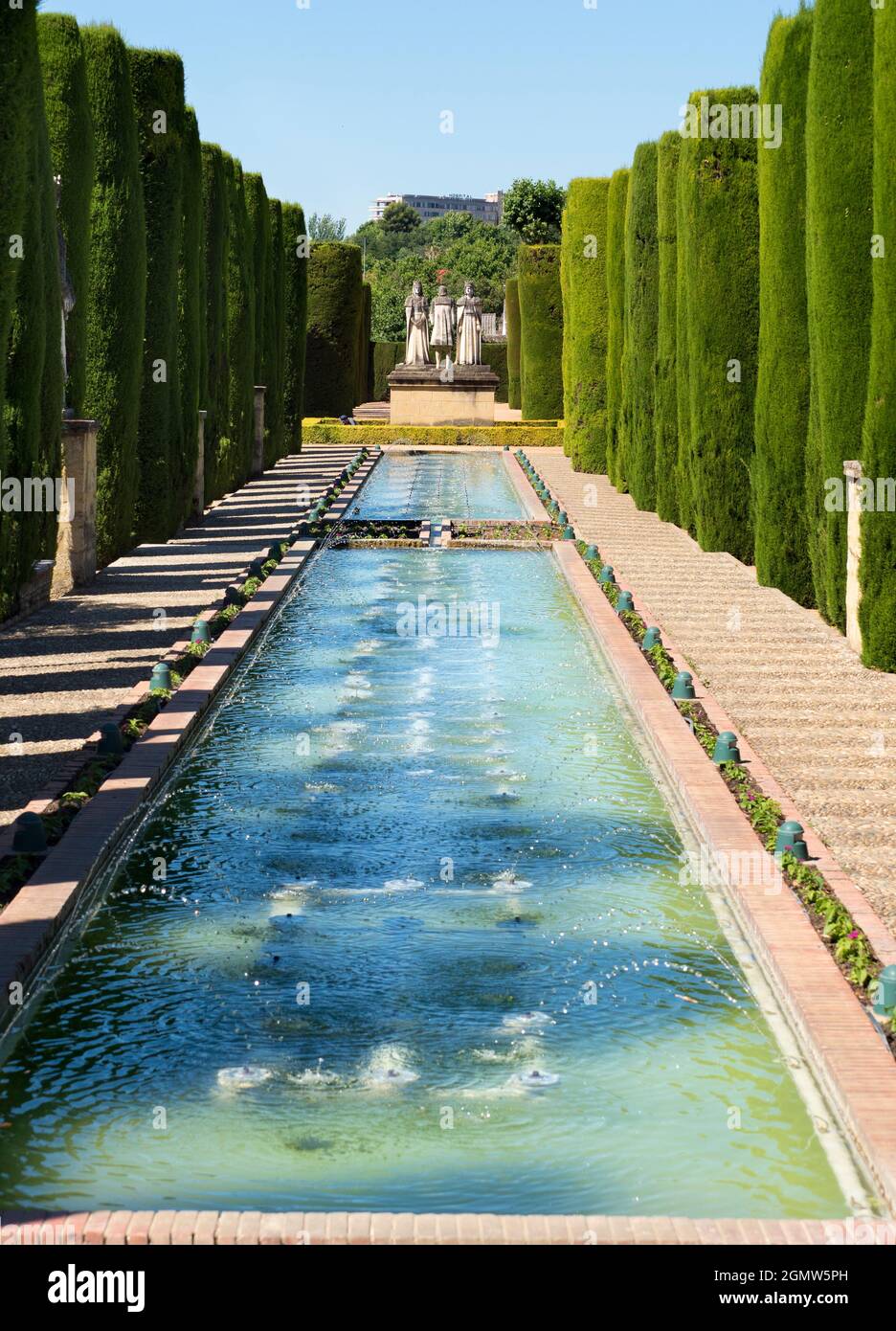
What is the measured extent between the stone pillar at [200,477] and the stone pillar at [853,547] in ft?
38.9

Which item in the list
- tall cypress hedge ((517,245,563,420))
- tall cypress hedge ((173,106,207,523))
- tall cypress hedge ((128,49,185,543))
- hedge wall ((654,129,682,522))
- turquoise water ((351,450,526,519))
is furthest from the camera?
tall cypress hedge ((517,245,563,420))

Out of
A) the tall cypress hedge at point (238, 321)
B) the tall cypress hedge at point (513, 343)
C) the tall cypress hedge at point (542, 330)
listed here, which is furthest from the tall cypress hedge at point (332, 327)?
the tall cypress hedge at point (238, 321)

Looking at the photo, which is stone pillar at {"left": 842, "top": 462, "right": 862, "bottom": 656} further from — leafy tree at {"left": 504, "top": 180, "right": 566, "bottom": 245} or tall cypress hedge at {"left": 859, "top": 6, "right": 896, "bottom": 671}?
leafy tree at {"left": 504, "top": 180, "right": 566, "bottom": 245}

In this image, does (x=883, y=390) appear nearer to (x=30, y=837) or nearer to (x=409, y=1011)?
(x=30, y=837)

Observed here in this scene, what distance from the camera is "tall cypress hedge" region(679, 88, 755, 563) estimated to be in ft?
63.3

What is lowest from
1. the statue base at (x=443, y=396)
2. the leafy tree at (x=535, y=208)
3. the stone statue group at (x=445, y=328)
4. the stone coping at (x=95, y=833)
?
the stone coping at (x=95, y=833)

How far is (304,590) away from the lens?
57.9 ft

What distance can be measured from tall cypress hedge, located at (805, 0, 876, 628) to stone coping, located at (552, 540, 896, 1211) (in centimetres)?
384

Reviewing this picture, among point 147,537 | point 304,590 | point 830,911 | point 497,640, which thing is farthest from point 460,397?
point 830,911

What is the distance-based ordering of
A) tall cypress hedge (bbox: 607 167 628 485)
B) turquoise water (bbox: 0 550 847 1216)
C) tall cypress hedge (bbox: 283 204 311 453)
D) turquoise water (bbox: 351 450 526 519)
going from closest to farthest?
turquoise water (bbox: 0 550 847 1216) → turquoise water (bbox: 351 450 526 519) → tall cypress hedge (bbox: 607 167 628 485) → tall cypress hedge (bbox: 283 204 311 453)

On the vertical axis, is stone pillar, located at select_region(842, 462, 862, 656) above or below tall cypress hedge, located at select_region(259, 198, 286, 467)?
below

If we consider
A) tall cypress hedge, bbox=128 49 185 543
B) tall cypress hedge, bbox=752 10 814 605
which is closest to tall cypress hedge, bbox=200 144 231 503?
tall cypress hedge, bbox=128 49 185 543

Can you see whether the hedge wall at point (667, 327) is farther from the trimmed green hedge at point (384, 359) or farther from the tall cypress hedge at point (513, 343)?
the trimmed green hedge at point (384, 359)

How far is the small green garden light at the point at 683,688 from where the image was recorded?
11.5 m
